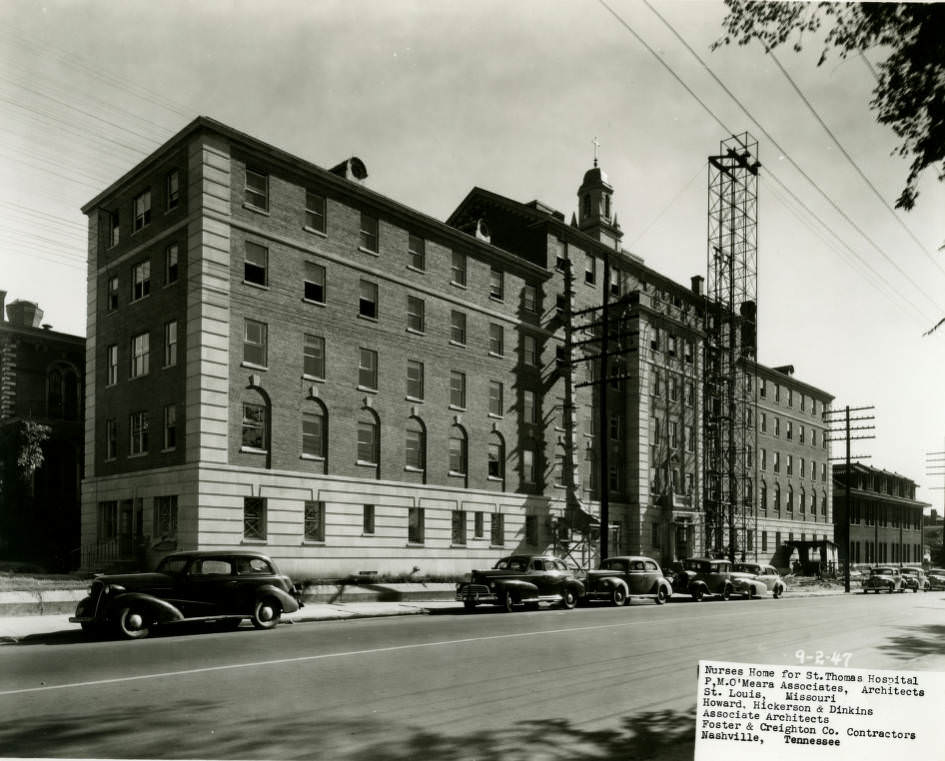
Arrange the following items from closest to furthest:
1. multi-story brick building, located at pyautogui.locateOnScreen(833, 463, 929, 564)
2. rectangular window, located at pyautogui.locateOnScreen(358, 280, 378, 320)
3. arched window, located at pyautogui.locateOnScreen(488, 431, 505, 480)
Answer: rectangular window, located at pyautogui.locateOnScreen(358, 280, 378, 320), arched window, located at pyautogui.locateOnScreen(488, 431, 505, 480), multi-story brick building, located at pyautogui.locateOnScreen(833, 463, 929, 564)

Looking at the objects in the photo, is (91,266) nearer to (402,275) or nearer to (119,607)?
(402,275)

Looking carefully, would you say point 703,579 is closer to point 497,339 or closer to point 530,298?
point 497,339

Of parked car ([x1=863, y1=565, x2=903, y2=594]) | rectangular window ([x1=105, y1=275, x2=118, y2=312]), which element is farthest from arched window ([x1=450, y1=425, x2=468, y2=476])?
parked car ([x1=863, y1=565, x2=903, y2=594])

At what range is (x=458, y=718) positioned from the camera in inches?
333

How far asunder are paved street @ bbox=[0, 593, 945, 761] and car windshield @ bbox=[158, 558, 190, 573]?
1762mm

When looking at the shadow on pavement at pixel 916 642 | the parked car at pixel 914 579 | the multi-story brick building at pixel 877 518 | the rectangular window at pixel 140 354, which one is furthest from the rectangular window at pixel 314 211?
the multi-story brick building at pixel 877 518

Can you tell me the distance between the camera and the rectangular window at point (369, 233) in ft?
112

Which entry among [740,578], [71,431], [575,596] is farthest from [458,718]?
[71,431]

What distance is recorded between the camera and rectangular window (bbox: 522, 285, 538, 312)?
4266 cm

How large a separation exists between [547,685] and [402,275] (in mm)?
26970

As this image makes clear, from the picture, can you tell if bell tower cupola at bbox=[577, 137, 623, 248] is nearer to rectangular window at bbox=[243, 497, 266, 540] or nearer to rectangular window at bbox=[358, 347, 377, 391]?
rectangular window at bbox=[358, 347, 377, 391]

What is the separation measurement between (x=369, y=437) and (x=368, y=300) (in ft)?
18.5

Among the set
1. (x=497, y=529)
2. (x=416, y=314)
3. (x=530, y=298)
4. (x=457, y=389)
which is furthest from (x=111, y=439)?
(x=530, y=298)

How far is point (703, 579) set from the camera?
32.6 metres
